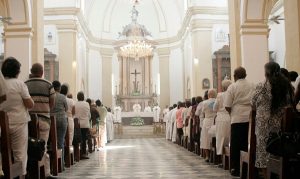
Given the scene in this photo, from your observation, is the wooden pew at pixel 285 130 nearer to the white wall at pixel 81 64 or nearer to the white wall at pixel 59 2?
the white wall at pixel 81 64

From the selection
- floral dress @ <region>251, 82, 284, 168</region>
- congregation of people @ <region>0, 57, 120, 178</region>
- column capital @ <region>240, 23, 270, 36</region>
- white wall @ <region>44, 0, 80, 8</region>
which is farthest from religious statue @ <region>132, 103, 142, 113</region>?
floral dress @ <region>251, 82, 284, 168</region>

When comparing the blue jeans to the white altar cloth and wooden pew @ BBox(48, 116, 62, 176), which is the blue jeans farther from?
the white altar cloth

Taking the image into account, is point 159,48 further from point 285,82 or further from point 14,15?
point 285,82

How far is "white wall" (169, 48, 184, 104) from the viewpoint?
28344 millimetres

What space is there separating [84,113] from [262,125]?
5955 mm

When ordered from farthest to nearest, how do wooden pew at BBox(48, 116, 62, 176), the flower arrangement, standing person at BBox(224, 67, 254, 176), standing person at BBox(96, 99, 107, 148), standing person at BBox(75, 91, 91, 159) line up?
the flower arrangement
standing person at BBox(96, 99, 107, 148)
standing person at BBox(75, 91, 91, 159)
wooden pew at BBox(48, 116, 62, 176)
standing person at BBox(224, 67, 254, 176)

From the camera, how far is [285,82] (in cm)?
507

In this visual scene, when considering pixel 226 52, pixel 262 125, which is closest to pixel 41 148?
pixel 262 125

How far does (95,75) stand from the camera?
93.5ft

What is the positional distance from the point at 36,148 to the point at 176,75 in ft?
76.8

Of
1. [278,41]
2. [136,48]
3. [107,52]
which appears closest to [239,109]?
[278,41]

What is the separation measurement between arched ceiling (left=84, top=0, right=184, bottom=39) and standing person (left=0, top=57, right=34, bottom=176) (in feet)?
75.2

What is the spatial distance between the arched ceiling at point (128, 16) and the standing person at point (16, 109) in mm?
22908

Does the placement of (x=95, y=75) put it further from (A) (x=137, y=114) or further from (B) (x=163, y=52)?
(B) (x=163, y=52)
